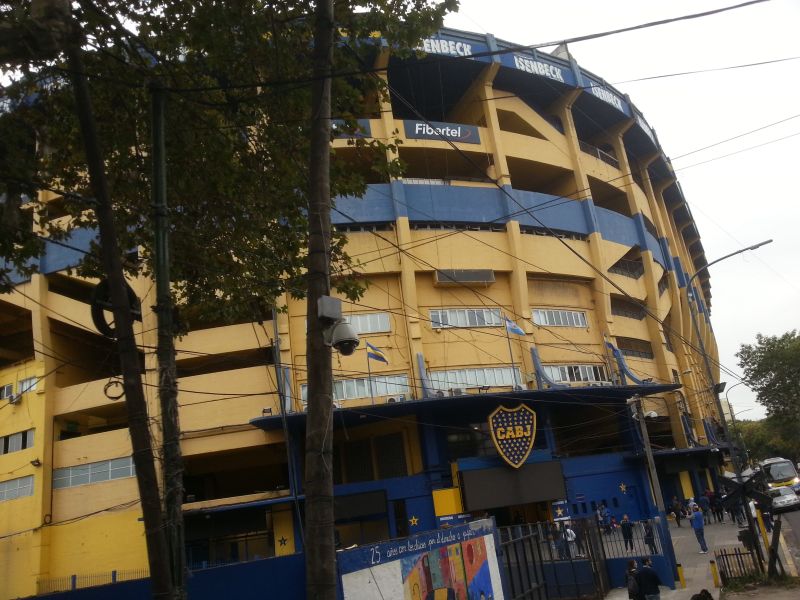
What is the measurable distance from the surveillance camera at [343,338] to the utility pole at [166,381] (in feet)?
6.46

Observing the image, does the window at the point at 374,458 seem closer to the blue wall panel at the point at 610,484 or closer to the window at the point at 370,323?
the window at the point at 370,323

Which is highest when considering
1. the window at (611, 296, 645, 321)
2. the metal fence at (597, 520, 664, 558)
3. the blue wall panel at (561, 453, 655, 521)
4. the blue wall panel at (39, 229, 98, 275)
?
the blue wall panel at (39, 229, 98, 275)

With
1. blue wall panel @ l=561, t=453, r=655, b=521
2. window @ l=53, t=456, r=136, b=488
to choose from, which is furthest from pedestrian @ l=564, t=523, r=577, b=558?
window @ l=53, t=456, r=136, b=488

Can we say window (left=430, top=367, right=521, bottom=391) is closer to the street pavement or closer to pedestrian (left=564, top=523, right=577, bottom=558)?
the street pavement

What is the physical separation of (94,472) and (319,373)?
2464 centimetres

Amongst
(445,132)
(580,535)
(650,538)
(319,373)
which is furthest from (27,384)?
(319,373)

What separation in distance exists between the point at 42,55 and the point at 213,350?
20.6 meters

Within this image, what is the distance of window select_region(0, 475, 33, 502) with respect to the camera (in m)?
27.5

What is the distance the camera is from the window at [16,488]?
27.5 metres

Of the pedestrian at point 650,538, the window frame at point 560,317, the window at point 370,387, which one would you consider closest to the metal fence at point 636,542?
the pedestrian at point 650,538

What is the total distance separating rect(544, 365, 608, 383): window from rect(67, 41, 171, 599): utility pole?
25.4m

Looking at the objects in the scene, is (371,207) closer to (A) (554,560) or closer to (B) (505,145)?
(B) (505,145)

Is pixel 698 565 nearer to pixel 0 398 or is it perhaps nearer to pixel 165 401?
pixel 165 401

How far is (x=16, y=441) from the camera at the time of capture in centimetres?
2861
